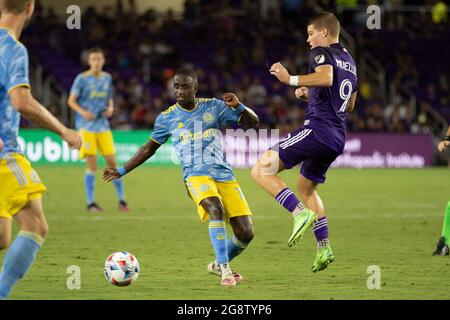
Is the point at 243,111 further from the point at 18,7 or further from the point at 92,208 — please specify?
the point at 92,208

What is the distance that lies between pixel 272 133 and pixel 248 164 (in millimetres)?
1170

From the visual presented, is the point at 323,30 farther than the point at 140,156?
Yes

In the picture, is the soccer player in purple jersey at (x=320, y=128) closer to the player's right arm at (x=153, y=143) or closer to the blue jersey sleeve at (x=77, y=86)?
the player's right arm at (x=153, y=143)

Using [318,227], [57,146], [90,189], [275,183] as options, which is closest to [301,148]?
[275,183]

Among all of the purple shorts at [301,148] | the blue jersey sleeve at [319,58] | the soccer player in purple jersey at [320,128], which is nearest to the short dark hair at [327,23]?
the soccer player in purple jersey at [320,128]

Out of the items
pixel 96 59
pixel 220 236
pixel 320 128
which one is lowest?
pixel 220 236

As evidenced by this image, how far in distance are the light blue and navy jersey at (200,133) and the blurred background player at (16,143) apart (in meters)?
2.40

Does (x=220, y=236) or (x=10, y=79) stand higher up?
(x=10, y=79)

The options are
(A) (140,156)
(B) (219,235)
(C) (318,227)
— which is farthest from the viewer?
(C) (318,227)

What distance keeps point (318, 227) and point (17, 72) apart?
398 centimetres

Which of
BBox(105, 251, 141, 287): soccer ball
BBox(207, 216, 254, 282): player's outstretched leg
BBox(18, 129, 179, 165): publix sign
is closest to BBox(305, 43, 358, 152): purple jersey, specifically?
BBox(207, 216, 254, 282): player's outstretched leg

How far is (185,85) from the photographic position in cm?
890
